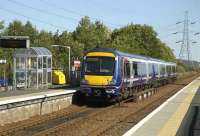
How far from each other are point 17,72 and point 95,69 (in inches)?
381

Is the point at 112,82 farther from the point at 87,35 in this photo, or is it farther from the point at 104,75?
the point at 87,35

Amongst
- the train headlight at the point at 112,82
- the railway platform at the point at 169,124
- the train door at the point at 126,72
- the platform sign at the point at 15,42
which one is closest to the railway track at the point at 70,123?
the railway platform at the point at 169,124

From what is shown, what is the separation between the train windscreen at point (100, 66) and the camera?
25625mm

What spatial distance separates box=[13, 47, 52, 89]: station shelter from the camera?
110 feet

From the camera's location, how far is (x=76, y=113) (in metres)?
22.6

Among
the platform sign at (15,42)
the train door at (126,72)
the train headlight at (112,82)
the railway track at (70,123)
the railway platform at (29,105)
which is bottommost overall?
the railway track at (70,123)

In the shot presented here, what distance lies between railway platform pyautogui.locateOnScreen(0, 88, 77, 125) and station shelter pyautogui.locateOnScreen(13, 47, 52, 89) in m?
8.39

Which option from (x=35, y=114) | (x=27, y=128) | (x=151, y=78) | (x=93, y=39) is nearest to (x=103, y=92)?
(x=35, y=114)

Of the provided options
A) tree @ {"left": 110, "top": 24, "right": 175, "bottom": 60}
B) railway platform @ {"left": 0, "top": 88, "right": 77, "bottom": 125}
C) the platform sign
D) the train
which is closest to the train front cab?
the train

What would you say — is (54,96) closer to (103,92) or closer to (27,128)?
(103,92)

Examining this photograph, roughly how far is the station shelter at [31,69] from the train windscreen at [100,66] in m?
8.57

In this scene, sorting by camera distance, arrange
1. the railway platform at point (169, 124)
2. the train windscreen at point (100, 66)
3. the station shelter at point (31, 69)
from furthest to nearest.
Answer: the station shelter at point (31, 69) < the train windscreen at point (100, 66) < the railway platform at point (169, 124)

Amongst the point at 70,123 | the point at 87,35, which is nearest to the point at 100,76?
the point at 70,123

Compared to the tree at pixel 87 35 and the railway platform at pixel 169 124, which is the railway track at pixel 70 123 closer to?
the railway platform at pixel 169 124
